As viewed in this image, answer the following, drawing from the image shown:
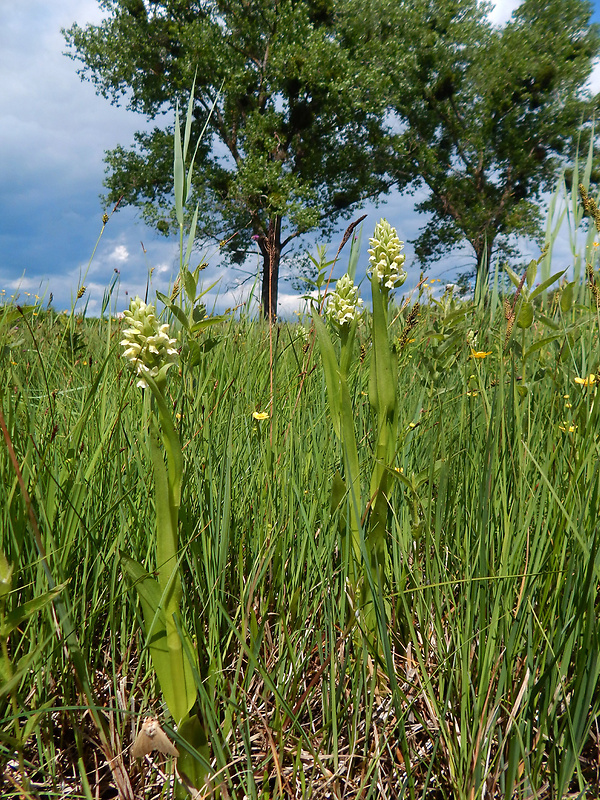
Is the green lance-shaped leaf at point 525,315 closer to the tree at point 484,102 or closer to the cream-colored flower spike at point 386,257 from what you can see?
the cream-colored flower spike at point 386,257

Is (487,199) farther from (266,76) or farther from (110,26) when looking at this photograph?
(110,26)

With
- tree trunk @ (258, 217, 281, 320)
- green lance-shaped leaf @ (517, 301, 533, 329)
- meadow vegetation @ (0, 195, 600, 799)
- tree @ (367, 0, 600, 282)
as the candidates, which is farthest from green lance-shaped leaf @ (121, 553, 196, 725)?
tree @ (367, 0, 600, 282)

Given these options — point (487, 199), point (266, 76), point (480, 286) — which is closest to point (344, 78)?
point (266, 76)

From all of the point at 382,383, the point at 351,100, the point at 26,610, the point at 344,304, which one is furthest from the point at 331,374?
the point at 351,100

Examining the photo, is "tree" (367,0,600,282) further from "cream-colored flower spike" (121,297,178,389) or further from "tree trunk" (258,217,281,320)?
"cream-colored flower spike" (121,297,178,389)

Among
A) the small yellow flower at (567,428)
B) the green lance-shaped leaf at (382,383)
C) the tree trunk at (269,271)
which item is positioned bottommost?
the small yellow flower at (567,428)

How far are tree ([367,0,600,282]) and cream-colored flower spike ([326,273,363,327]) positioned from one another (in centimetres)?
1768

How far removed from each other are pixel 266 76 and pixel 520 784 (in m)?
18.7

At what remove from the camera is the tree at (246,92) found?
14.8 m

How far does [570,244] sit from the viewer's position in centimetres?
193

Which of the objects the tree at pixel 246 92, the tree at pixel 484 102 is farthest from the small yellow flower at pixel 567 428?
the tree at pixel 484 102

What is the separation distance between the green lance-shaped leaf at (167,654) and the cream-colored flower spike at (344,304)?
0.64 meters

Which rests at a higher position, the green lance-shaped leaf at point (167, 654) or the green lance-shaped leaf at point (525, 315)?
the green lance-shaped leaf at point (525, 315)

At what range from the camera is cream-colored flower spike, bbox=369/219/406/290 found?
38.6 inches
